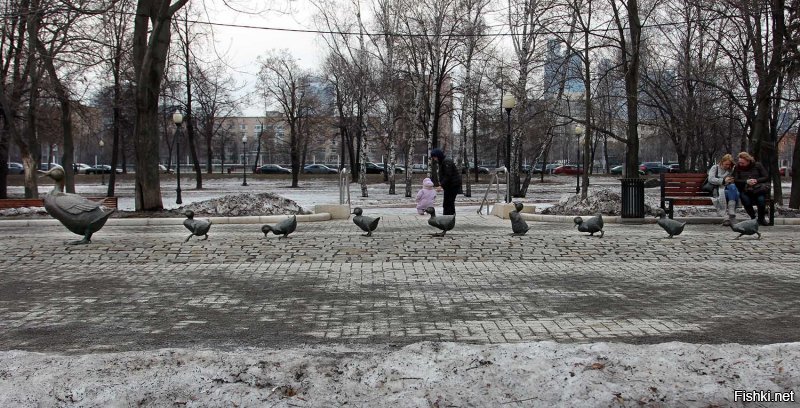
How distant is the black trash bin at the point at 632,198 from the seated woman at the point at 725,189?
1.54 meters

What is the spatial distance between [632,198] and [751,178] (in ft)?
8.65

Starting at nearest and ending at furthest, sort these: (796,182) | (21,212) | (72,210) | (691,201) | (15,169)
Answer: (72,210) → (691,201) → (21,212) → (796,182) → (15,169)

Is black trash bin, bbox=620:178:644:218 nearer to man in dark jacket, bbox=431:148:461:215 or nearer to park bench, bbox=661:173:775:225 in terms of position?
park bench, bbox=661:173:775:225

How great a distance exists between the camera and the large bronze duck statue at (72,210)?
10211 mm

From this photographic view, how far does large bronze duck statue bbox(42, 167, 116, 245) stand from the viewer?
33.5ft

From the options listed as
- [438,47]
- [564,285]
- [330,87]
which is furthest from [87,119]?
[330,87]

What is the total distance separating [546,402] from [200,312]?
12.0 feet

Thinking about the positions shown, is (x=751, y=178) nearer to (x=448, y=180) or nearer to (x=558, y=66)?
(x=448, y=180)

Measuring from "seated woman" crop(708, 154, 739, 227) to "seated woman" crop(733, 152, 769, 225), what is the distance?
0.21 meters

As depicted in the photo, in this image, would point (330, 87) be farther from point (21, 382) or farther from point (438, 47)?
point (21, 382)

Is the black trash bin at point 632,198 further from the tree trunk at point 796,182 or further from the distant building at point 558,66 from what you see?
the distant building at point 558,66

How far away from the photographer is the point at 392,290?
7.24m

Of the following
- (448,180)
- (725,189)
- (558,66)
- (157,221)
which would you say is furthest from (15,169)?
(725,189)

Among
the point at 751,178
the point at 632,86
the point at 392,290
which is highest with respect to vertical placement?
the point at 632,86
